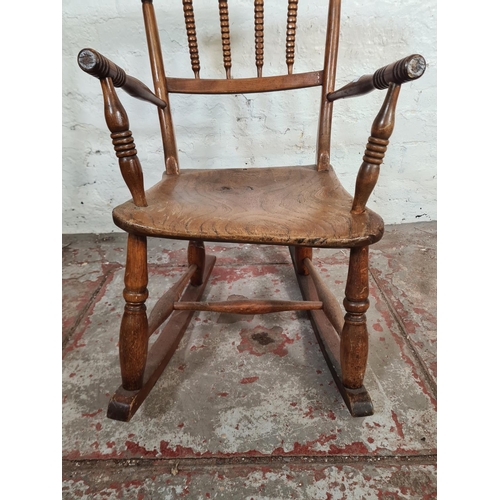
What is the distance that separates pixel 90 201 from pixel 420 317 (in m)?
1.37

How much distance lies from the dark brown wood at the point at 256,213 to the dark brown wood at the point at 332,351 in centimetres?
36

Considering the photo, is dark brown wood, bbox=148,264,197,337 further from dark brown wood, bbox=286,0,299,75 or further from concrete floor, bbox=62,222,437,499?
dark brown wood, bbox=286,0,299,75

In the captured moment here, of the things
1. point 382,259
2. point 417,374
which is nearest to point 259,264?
point 382,259

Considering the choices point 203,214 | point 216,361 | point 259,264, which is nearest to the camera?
point 203,214

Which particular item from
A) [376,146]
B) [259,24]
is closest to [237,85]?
[259,24]

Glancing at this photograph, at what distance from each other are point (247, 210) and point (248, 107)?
872mm

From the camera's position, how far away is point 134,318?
813mm

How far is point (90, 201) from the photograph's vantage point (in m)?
1.68

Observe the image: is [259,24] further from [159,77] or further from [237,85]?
[159,77]

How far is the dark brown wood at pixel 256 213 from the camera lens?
2.21 feet

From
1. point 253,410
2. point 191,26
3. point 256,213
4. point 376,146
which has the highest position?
point 191,26

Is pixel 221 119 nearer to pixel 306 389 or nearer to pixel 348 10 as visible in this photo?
pixel 348 10

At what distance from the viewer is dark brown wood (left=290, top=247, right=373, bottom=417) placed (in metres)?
0.83

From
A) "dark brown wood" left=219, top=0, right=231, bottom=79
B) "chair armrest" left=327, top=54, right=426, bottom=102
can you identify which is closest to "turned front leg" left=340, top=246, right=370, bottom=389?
"chair armrest" left=327, top=54, right=426, bottom=102
